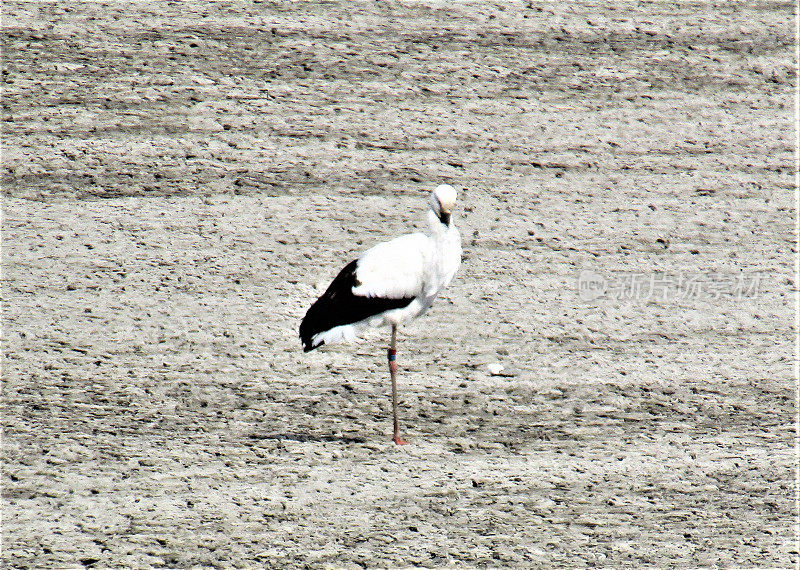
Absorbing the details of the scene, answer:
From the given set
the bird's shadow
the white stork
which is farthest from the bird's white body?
the bird's shadow

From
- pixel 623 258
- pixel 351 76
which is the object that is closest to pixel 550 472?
pixel 623 258

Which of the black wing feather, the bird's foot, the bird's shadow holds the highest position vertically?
the black wing feather

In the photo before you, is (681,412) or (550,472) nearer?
(550,472)

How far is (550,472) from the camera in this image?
405 centimetres

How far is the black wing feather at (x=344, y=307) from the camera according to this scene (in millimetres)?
4160

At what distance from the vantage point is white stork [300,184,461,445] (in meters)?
4.14

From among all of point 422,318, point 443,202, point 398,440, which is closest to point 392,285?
point 443,202

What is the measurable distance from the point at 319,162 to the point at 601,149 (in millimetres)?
1669

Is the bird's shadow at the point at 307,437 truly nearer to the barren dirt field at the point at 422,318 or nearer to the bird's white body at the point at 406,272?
the barren dirt field at the point at 422,318

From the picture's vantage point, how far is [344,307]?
13.7 ft

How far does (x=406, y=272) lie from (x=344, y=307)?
0.28m

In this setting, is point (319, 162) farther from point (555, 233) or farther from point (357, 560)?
point (357, 560)

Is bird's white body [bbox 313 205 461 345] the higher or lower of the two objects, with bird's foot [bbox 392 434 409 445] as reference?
higher

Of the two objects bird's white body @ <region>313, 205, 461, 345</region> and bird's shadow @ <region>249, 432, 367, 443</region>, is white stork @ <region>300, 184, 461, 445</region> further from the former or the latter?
bird's shadow @ <region>249, 432, 367, 443</region>
